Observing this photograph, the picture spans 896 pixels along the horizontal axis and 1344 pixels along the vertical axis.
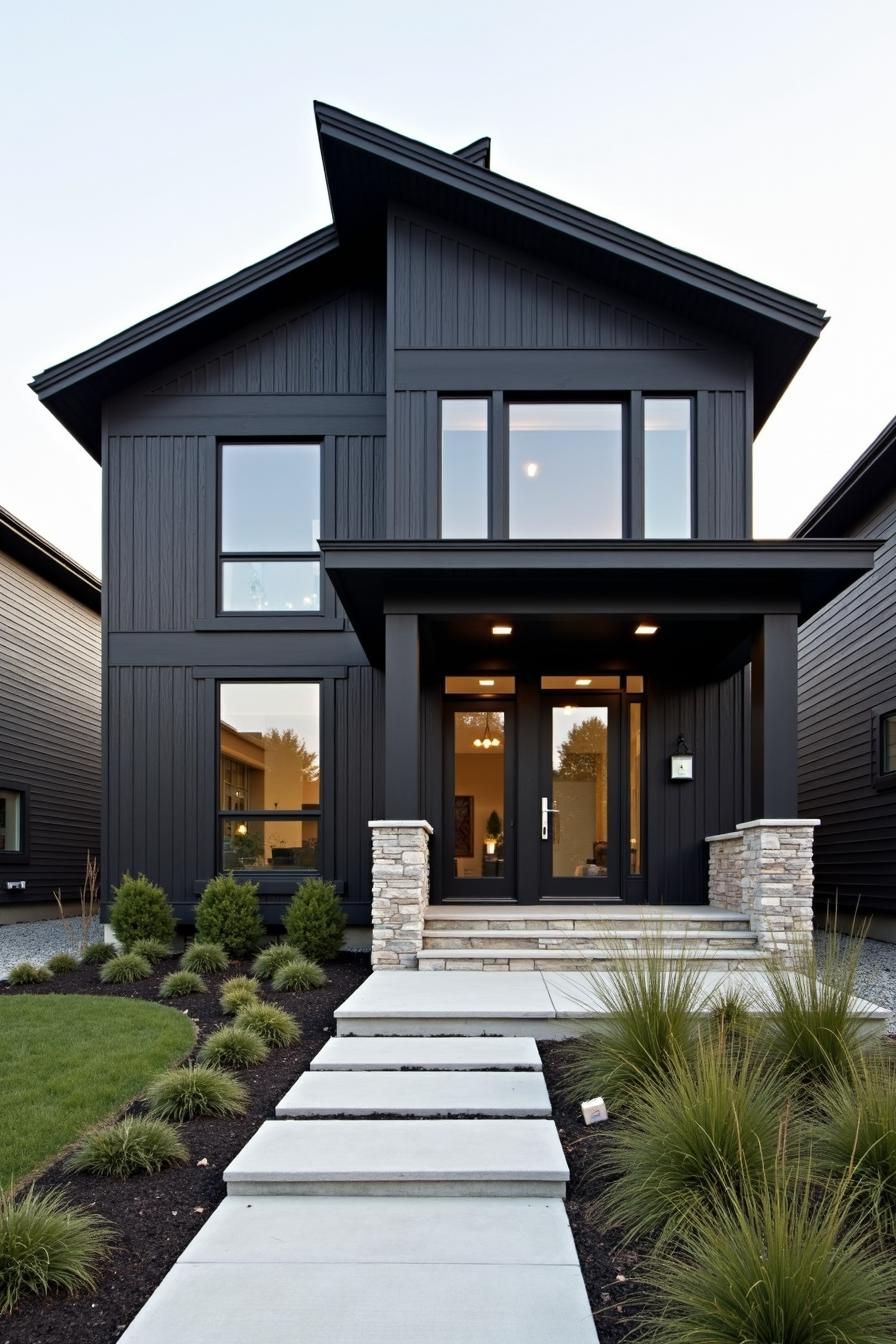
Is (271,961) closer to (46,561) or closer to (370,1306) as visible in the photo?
(370,1306)

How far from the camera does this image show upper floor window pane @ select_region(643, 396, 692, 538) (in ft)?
28.1

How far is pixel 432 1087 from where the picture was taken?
170 inches

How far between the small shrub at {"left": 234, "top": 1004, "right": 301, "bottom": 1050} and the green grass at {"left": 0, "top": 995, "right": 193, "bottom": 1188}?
369mm

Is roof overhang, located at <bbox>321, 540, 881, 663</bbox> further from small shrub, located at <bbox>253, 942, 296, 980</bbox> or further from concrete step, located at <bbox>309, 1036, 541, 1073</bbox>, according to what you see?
concrete step, located at <bbox>309, 1036, 541, 1073</bbox>

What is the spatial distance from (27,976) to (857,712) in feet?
31.1

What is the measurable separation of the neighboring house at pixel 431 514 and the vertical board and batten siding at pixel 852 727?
91.9 inches

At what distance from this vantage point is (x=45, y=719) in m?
14.1

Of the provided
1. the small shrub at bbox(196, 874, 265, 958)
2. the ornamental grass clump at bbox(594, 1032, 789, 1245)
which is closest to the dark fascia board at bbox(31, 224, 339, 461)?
the small shrub at bbox(196, 874, 265, 958)

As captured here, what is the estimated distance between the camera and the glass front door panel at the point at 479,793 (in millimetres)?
9102

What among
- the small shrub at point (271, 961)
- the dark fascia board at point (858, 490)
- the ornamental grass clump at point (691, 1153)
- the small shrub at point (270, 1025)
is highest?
the dark fascia board at point (858, 490)

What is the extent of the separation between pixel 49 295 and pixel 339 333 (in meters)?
10.6

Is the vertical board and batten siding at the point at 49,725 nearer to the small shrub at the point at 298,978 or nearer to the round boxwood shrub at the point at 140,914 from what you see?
the round boxwood shrub at the point at 140,914

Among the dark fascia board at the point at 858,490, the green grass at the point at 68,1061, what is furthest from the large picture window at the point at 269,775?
the dark fascia board at the point at 858,490

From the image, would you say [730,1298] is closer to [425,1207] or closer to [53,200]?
[425,1207]
